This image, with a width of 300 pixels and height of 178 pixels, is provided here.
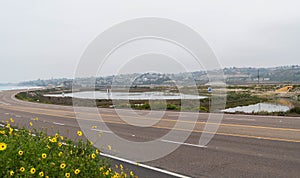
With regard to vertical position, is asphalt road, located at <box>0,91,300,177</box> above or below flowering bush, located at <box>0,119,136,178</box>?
below

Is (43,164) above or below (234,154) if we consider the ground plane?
above

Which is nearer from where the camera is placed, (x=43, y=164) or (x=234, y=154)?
(x=43, y=164)

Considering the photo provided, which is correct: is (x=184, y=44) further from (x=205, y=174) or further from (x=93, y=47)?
(x=205, y=174)

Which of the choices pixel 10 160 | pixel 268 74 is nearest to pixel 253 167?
pixel 10 160

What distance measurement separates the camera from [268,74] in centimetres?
10006

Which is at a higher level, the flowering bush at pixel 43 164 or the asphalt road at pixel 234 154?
the flowering bush at pixel 43 164

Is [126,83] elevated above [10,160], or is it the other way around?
[126,83]

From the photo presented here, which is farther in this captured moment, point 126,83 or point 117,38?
point 126,83

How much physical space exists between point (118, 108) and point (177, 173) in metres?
21.3

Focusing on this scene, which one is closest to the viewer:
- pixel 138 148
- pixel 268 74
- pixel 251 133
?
pixel 138 148

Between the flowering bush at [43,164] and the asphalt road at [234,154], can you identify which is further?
the asphalt road at [234,154]

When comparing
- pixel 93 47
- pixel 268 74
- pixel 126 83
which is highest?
pixel 268 74

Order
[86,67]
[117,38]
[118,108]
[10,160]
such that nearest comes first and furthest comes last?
[10,160]
[86,67]
[117,38]
[118,108]

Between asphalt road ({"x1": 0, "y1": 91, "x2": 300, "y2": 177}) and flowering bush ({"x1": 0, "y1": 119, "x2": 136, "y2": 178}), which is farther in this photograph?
asphalt road ({"x1": 0, "y1": 91, "x2": 300, "y2": 177})
